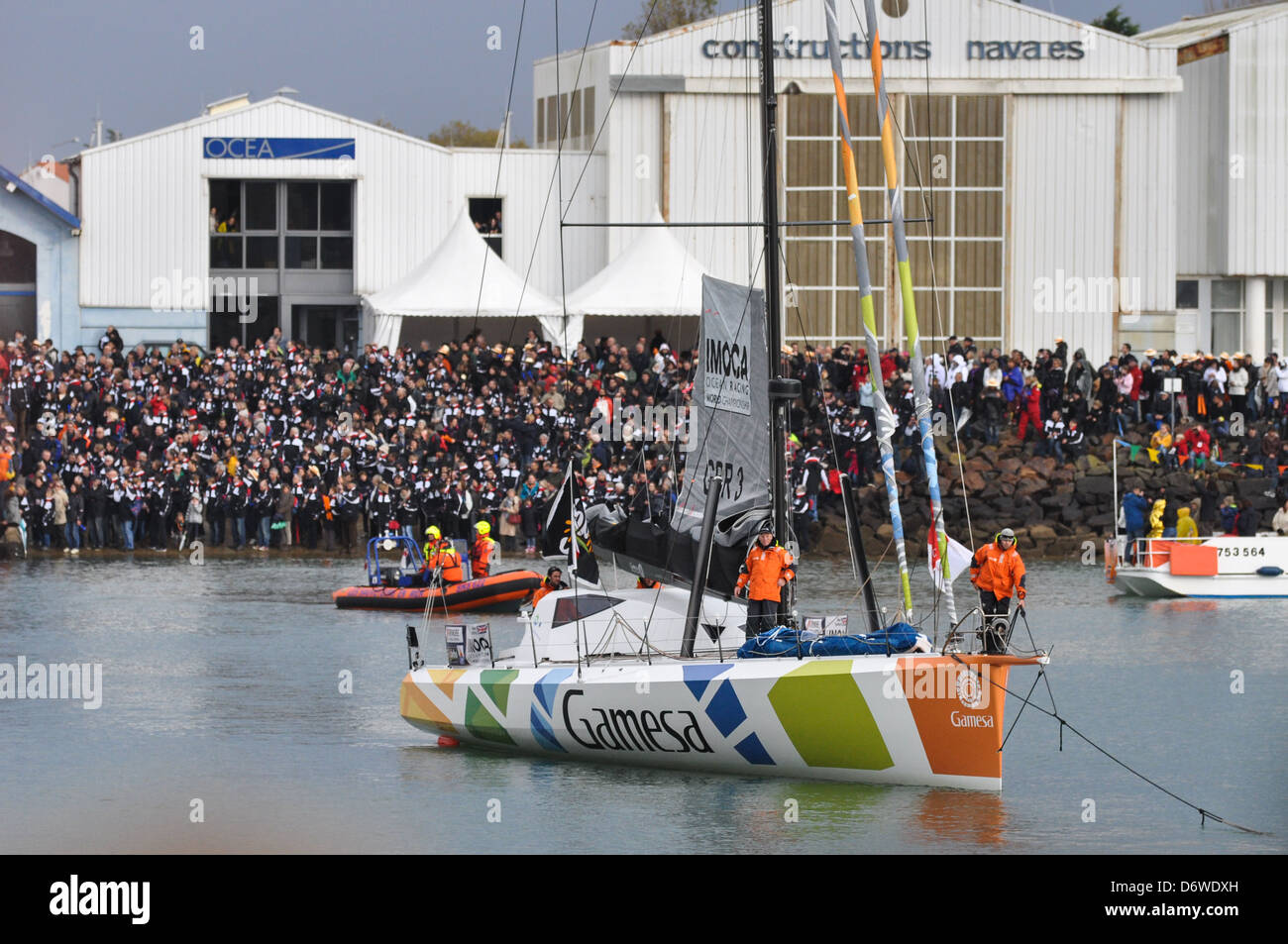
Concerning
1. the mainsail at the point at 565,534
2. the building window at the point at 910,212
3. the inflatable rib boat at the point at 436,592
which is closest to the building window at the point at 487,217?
the building window at the point at 910,212

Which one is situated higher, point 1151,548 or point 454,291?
point 454,291

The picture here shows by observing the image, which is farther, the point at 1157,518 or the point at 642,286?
the point at 642,286

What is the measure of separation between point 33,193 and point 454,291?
1227 centimetres

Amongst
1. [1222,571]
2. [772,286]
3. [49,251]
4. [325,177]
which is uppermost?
[325,177]

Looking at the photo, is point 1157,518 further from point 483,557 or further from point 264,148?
point 264,148

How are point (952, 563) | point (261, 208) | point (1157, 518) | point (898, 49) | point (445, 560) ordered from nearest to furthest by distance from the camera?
point (952, 563) → point (445, 560) → point (1157, 518) → point (898, 49) → point (261, 208)

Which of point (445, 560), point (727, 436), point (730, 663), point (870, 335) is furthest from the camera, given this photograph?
point (445, 560)

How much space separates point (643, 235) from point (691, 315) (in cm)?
255

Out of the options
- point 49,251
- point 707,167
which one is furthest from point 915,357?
point 49,251

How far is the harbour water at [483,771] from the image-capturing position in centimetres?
1934

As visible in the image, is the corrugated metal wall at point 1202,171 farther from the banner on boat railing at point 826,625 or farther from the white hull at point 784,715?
the white hull at point 784,715

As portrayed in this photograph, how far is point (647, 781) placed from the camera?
21.5m

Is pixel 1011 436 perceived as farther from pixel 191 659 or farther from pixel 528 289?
pixel 191 659

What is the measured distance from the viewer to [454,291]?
52594 millimetres
